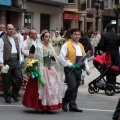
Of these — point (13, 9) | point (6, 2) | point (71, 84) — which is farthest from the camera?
point (13, 9)

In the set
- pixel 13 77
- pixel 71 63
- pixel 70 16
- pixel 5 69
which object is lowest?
pixel 13 77

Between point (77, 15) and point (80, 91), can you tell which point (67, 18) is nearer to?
point (77, 15)

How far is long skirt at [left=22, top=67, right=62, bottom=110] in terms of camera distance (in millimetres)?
9078

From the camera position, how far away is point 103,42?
1254cm

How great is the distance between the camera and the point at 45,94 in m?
9.08

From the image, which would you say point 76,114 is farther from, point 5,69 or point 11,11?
point 11,11

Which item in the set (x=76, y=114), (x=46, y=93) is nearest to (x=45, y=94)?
(x=46, y=93)

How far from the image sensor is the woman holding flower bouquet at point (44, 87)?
908 centimetres

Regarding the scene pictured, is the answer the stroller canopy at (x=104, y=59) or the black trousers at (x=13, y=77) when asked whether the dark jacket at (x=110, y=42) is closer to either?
the stroller canopy at (x=104, y=59)

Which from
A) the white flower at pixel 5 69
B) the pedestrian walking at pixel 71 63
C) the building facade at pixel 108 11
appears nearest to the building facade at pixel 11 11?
the white flower at pixel 5 69

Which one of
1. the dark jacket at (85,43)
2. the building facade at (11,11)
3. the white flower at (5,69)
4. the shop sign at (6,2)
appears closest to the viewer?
the white flower at (5,69)

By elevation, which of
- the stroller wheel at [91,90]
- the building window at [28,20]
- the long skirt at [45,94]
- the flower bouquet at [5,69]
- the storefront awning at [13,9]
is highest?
the storefront awning at [13,9]

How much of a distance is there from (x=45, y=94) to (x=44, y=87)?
0.47 ft

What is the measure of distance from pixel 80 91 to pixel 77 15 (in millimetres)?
31363
